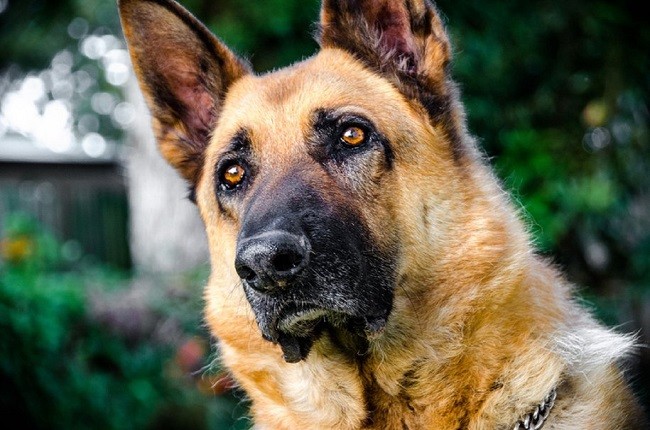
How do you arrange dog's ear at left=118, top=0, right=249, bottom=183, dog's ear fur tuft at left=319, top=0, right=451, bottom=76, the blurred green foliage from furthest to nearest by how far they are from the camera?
the blurred green foliage, dog's ear at left=118, top=0, right=249, bottom=183, dog's ear fur tuft at left=319, top=0, right=451, bottom=76

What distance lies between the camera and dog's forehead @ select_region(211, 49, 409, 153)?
10.7ft

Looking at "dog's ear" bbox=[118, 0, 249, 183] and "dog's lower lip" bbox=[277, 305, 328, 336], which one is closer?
"dog's lower lip" bbox=[277, 305, 328, 336]

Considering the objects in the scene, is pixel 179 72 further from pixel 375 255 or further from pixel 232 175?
pixel 375 255

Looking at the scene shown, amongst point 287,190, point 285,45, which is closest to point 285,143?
point 287,190

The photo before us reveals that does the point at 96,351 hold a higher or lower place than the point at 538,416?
lower

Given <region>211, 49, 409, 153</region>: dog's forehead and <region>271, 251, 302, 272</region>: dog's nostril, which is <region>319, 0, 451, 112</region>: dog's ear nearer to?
<region>211, 49, 409, 153</region>: dog's forehead

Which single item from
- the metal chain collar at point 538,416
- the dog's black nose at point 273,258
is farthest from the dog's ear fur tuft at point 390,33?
the metal chain collar at point 538,416

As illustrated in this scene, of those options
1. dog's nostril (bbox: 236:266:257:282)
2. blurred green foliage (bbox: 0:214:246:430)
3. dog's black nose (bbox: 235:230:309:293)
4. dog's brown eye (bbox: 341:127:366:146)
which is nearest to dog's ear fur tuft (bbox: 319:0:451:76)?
dog's brown eye (bbox: 341:127:366:146)

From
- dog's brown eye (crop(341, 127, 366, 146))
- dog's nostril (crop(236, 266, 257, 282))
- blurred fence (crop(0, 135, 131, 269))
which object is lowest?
blurred fence (crop(0, 135, 131, 269))

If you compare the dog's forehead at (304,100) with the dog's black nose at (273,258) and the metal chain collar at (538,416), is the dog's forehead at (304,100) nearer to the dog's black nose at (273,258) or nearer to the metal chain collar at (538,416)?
the dog's black nose at (273,258)

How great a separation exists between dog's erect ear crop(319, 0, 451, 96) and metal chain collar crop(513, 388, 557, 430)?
4.46ft

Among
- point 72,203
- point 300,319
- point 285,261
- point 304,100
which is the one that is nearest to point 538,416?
point 300,319

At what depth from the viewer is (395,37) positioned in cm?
341

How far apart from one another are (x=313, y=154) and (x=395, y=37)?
67cm
